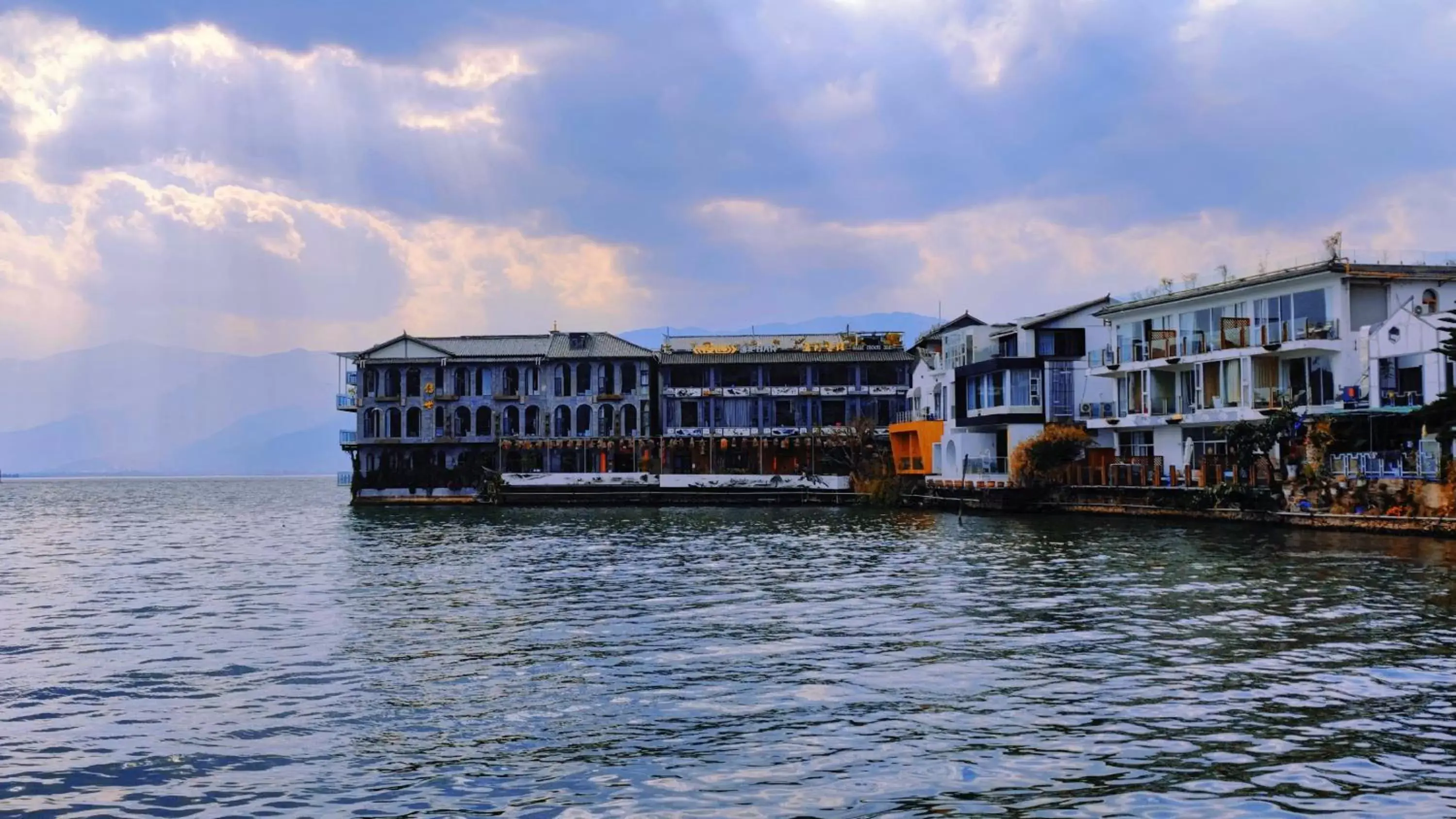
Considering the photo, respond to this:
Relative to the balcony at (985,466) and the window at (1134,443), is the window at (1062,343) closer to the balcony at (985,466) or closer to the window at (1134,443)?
the window at (1134,443)

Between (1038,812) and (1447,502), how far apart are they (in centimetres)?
3540

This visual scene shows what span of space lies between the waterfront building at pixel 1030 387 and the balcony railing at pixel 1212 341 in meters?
1.44

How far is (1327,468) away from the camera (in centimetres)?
4734

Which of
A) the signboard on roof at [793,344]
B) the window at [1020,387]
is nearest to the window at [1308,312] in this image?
the window at [1020,387]

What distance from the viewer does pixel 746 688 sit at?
16.9 meters

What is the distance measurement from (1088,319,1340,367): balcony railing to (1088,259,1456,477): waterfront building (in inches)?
2.3

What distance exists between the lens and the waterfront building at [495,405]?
94.6 metres

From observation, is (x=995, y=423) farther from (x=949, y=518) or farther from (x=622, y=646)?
(x=622, y=646)

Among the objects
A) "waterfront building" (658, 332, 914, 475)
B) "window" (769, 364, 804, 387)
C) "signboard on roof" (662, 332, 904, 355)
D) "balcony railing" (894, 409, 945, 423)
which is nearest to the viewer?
"balcony railing" (894, 409, 945, 423)

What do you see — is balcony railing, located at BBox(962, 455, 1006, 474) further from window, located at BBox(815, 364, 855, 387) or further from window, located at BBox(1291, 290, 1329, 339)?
window, located at BBox(815, 364, 855, 387)

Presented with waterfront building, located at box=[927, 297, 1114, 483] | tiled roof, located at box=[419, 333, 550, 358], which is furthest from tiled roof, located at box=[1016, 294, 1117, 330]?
tiled roof, located at box=[419, 333, 550, 358]

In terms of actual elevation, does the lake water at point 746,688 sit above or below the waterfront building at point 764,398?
below

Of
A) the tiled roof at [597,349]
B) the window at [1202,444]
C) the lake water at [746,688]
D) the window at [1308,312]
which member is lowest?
the lake water at [746,688]

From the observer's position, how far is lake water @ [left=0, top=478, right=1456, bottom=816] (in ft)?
40.1
